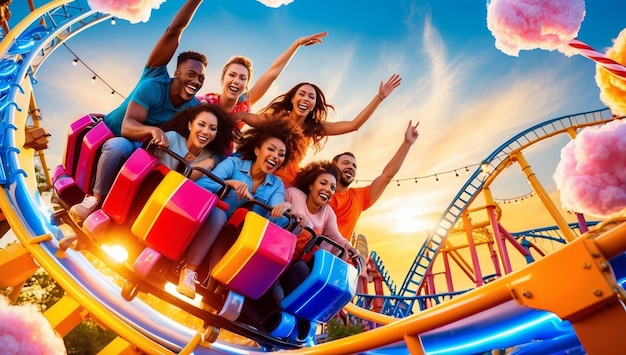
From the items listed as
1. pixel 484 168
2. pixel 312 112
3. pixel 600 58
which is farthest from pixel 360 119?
pixel 484 168

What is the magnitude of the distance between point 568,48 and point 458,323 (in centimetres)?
112

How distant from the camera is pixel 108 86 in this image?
5.78 meters

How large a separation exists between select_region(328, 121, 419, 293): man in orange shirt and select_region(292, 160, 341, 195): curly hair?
198 mm

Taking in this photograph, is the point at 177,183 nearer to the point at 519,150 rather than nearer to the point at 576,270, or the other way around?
the point at 576,270

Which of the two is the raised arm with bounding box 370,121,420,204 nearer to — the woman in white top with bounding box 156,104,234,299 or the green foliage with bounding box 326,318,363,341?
the woman in white top with bounding box 156,104,234,299

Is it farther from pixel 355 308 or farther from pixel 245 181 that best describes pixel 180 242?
pixel 355 308

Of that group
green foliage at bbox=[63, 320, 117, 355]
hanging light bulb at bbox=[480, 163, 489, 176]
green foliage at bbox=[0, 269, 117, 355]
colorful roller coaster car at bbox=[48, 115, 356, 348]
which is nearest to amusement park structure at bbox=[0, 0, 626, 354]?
colorful roller coaster car at bbox=[48, 115, 356, 348]

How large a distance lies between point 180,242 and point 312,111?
121cm

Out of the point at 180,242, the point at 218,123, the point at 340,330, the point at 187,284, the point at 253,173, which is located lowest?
the point at 340,330

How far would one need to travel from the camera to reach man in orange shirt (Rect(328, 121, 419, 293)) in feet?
8.13

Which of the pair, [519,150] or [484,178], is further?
[484,178]

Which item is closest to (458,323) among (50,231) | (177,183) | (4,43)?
(177,183)

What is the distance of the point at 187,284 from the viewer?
1.59 metres

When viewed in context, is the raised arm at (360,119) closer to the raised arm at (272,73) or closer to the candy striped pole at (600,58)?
the raised arm at (272,73)
